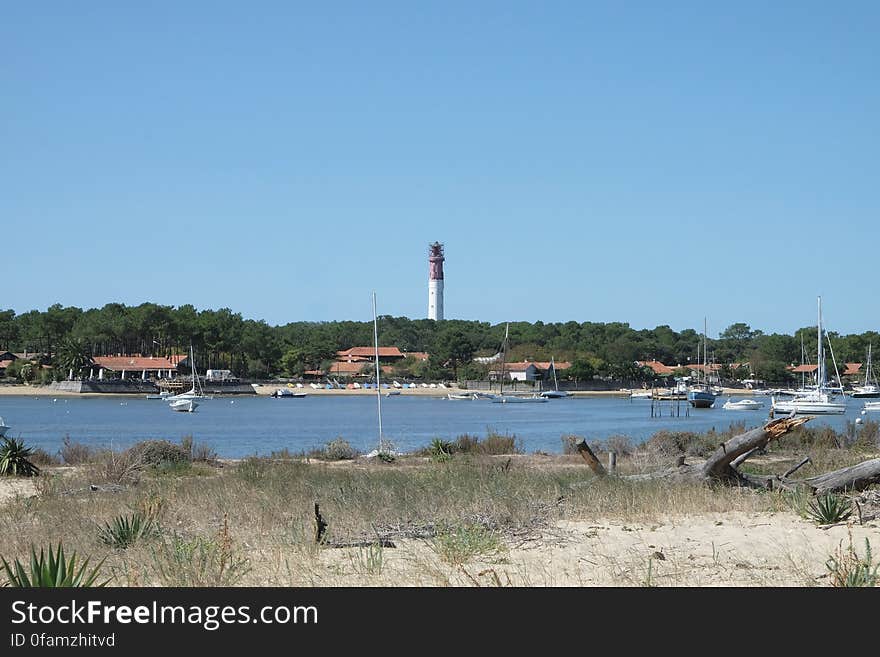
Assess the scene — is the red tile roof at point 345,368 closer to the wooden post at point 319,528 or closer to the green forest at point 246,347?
the green forest at point 246,347

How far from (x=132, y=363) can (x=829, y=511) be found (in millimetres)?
151002

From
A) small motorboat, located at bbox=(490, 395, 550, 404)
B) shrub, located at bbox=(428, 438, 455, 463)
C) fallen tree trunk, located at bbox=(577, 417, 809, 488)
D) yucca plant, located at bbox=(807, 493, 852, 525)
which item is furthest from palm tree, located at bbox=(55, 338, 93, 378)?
A: yucca plant, located at bbox=(807, 493, 852, 525)

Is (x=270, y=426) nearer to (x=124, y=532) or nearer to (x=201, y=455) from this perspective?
(x=201, y=455)

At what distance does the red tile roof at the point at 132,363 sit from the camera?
155500mm

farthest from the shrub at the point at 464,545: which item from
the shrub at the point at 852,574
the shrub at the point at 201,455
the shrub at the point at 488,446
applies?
the shrub at the point at 488,446

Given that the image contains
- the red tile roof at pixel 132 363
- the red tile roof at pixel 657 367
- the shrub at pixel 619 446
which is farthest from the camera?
the red tile roof at pixel 657 367

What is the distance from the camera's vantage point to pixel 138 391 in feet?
489

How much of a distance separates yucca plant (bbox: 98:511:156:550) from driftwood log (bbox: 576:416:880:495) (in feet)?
29.7

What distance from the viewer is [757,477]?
65.0 ft

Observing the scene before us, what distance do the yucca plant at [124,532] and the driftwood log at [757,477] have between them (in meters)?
9.06

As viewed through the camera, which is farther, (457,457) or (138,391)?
(138,391)

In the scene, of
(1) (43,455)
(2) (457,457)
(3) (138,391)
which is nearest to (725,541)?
(2) (457,457)
